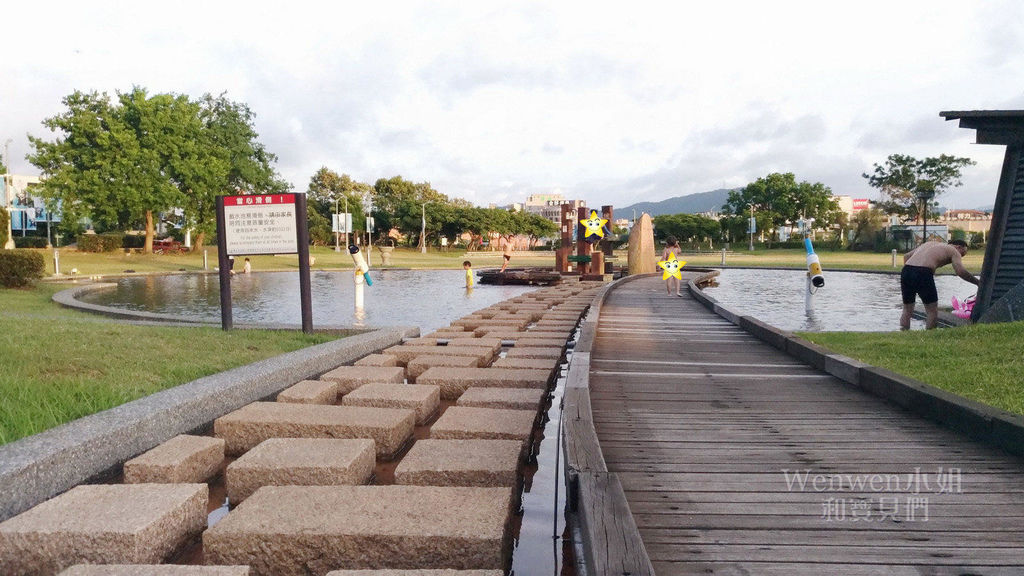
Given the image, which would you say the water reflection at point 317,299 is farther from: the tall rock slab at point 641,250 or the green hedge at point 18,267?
the tall rock slab at point 641,250

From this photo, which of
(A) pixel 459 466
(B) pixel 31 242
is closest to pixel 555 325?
(A) pixel 459 466

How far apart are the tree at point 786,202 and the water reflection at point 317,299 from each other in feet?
171

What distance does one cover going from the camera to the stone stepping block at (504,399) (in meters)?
4.82

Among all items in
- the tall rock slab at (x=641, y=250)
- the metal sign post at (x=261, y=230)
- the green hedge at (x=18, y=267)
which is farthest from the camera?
the tall rock slab at (x=641, y=250)

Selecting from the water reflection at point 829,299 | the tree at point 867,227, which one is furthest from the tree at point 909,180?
the water reflection at point 829,299

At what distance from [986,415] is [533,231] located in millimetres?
81408

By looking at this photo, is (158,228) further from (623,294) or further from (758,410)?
(758,410)

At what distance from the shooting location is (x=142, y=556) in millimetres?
2693

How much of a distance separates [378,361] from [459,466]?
342 cm

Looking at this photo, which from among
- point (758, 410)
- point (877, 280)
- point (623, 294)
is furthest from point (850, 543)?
point (877, 280)

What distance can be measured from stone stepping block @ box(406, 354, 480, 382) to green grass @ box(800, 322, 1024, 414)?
3624 millimetres

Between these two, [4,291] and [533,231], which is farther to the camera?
[533,231]

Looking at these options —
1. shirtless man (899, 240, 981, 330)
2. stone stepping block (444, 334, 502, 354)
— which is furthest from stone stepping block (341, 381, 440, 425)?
shirtless man (899, 240, 981, 330)

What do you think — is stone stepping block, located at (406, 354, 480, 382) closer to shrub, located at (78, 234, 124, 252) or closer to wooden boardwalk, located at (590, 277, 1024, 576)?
wooden boardwalk, located at (590, 277, 1024, 576)
